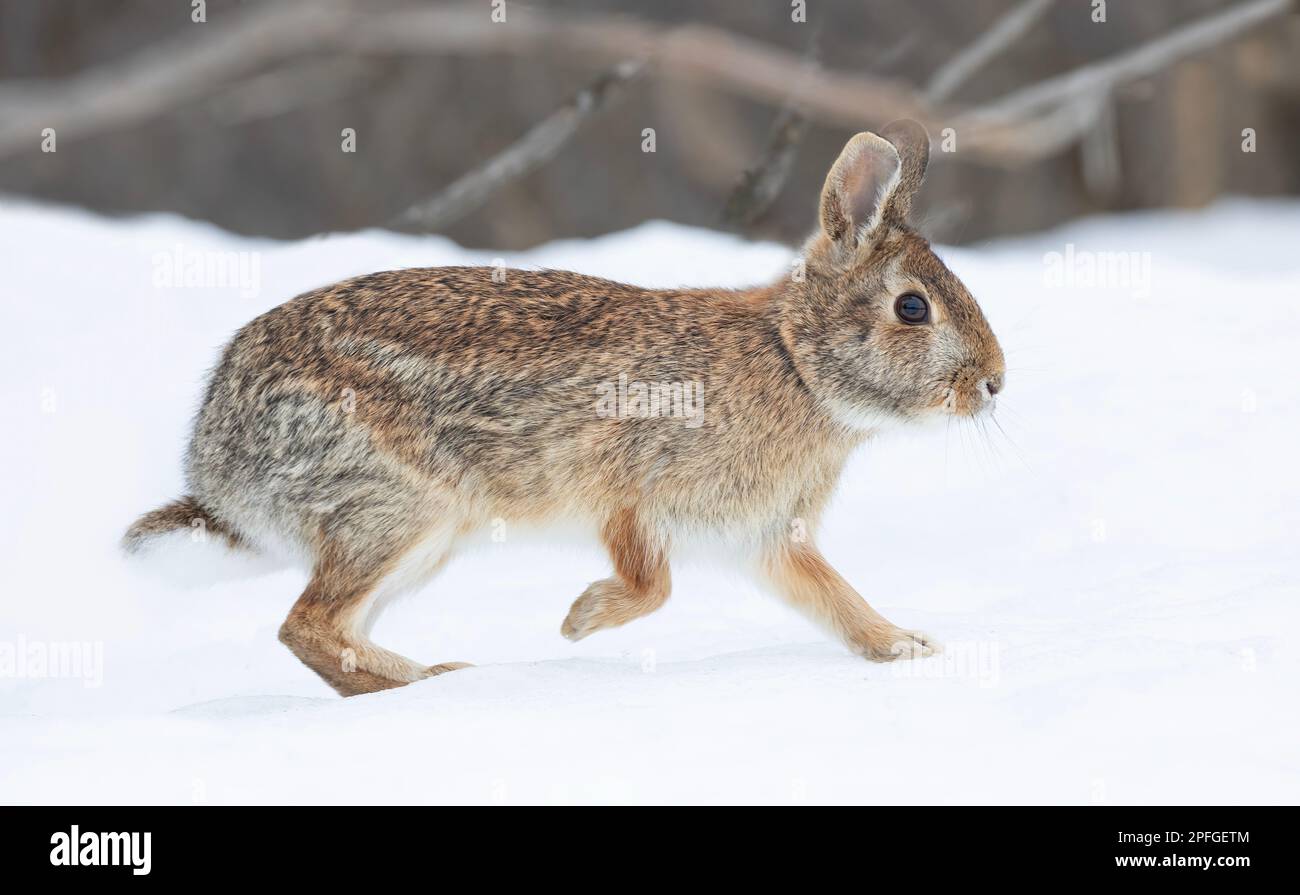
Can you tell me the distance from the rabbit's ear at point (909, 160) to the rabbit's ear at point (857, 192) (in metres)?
0.04

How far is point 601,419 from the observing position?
490cm

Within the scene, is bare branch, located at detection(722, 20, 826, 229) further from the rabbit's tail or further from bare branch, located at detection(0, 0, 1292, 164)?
the rabbit's tail

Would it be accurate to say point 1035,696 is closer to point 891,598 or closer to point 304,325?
point 891,598

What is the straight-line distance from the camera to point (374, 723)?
13.6ft

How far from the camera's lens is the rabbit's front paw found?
4785 millimetres

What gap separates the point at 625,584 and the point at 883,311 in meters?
1.02

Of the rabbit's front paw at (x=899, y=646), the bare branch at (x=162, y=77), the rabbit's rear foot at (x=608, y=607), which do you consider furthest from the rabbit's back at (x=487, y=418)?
the bare branch at (x=162, y=77)

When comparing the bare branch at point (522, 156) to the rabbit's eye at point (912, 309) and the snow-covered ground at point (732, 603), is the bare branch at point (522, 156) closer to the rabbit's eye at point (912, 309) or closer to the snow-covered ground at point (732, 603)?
the snow-covered ground at point (732, 603)

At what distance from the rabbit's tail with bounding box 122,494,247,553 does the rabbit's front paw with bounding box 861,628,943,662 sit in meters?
1.80

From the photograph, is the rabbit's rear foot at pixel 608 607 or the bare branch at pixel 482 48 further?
the rabbit's rear foot at pixel 608 607

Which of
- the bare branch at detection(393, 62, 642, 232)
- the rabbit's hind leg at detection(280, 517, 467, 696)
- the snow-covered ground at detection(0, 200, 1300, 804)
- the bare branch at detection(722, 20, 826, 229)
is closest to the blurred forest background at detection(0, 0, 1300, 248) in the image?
the bare branch at detection(722, 20, 826, 229)

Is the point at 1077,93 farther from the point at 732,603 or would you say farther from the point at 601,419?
the point at 601,419

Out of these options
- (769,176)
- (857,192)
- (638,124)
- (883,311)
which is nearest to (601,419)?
(883,311)

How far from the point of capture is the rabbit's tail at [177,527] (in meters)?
5.10
